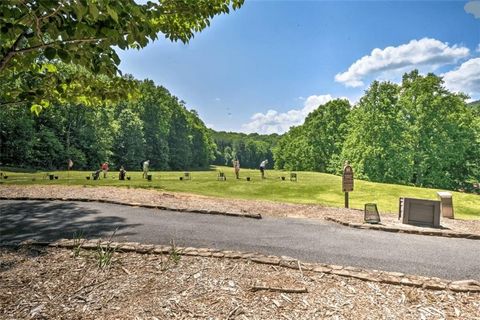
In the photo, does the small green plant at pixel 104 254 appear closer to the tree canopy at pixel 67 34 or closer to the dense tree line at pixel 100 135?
the tree canopy at pixel 67 34

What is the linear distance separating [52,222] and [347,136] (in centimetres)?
4858

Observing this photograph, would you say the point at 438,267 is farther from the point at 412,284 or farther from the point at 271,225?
the point at 271,225

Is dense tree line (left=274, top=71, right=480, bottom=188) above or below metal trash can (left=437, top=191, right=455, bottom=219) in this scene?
above

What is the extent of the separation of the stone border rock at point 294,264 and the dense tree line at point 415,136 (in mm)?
35387

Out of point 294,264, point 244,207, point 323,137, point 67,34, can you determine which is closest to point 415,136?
point 323,137

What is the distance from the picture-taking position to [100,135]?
181 feet

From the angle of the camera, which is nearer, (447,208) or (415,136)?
(447,208)

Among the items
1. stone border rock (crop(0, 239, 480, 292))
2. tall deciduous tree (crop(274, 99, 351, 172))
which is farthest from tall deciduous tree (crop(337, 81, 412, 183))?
stone border rock (crop(0, 239, 480, 292))

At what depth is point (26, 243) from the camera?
8023mm

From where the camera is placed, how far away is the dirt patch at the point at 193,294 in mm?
5242

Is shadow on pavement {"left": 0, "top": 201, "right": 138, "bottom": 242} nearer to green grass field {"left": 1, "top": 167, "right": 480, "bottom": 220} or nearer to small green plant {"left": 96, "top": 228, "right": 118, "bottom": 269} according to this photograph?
small green plant {"left": 96, "top": 228, "right": 118, "bottom": 269}

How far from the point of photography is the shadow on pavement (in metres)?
9.16

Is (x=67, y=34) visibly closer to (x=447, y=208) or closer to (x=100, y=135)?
(x=447, y=208)

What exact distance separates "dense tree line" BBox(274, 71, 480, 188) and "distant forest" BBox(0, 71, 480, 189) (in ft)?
0.35
